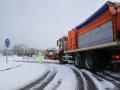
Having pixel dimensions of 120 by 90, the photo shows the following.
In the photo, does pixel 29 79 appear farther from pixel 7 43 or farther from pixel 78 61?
pixel 7 43

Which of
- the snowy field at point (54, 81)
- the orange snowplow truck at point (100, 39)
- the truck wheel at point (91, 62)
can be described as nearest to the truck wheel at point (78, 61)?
the orange snowplow truck at point (100, 39)

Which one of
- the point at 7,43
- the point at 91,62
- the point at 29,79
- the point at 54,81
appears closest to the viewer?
the point at 54,81

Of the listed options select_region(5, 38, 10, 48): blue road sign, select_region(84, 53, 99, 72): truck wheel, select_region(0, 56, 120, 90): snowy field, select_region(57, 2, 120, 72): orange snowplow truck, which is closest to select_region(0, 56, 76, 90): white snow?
select_region(0, 56, 120, 90): snowy field

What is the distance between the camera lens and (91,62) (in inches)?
648

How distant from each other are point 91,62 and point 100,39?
2.16m

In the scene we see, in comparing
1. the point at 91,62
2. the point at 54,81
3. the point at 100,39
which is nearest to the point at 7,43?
the point at 91,62

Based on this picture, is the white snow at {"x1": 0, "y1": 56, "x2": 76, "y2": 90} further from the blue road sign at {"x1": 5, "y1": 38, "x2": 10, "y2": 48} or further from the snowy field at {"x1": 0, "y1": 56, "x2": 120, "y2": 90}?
the blue road sign at {"x1": 5, "y1": 38, "x2": 10, "y2": 48}

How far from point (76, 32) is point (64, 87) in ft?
36.5

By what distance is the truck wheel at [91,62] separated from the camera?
1597 centimetres

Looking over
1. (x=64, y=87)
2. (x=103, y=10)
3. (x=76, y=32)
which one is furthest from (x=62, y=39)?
(x=64, y=87)

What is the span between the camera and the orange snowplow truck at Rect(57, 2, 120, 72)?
1291 centimetres

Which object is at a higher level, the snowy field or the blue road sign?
the blue road sign

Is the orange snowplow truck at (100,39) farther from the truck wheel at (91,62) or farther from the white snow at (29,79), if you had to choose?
the white snow at (29,79)

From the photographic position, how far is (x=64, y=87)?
1052 cm
